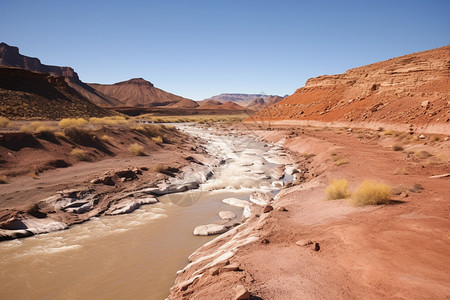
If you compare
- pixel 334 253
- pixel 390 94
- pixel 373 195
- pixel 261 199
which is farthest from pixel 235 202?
pixel 390 94

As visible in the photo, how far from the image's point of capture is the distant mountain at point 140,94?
170125 mm

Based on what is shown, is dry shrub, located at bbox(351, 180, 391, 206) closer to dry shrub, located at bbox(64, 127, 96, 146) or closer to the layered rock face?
dry shrub, located at bbox(64, 127, 96, 146)

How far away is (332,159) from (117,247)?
1331 centimetres

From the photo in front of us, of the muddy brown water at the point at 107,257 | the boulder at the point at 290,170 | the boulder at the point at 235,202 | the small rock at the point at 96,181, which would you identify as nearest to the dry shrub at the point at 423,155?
the boulder at the point at 290,170

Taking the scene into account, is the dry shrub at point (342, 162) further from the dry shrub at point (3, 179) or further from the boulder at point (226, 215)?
the dry shrub at point (3, 179)

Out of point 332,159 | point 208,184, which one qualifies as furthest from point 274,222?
point 332,159

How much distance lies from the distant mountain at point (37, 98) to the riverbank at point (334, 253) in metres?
30.2

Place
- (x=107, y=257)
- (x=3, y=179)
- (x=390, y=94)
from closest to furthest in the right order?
1. (x=107, y=257)
2. (x=3, y=179)
3. (x=390, y=94)

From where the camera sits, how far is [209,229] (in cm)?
878

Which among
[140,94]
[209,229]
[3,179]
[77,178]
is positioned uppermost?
[140,94]

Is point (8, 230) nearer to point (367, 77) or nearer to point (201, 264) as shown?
point (201, 264)

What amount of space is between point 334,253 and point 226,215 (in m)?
5.46

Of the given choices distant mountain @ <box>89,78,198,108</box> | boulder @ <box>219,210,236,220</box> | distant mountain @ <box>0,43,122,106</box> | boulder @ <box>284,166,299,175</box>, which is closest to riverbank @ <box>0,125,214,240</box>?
boulder @ <box>219,210,236,220</box>

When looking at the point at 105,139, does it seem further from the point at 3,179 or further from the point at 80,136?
the point at 3,179
